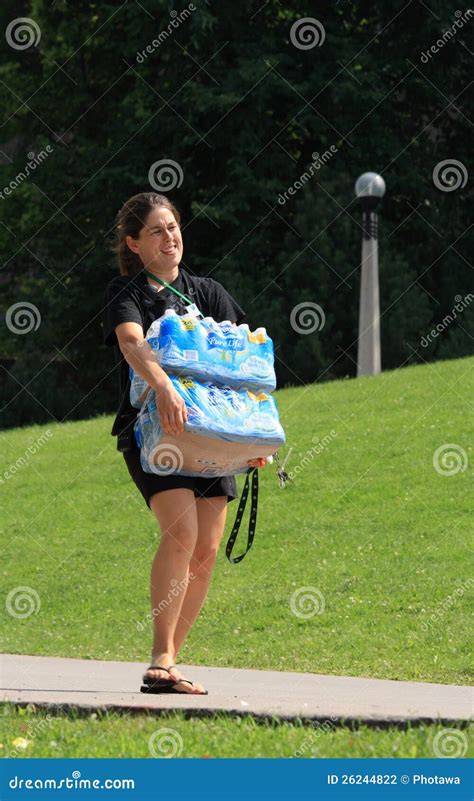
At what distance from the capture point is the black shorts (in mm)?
5172

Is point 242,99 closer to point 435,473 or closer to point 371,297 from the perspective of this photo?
point 371,297

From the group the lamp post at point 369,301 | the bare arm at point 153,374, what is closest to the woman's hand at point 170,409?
the bare arm at point 153,374

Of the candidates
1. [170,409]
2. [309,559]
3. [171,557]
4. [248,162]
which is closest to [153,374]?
[170,409]

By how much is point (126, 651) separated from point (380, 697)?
9.59 feet

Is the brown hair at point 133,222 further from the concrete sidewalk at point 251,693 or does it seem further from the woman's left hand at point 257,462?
the concrete sidewalk at point 251,693

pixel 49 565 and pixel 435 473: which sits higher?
pixel 435 473

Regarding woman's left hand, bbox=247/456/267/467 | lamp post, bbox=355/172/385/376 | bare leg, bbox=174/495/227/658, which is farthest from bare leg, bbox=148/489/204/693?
lamp post, bbox=355/172/385/376

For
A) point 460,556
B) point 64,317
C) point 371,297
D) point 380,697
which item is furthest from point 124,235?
point 64,317

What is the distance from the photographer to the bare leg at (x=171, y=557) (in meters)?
5.18

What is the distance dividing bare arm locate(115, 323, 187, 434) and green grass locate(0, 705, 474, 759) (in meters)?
1.13

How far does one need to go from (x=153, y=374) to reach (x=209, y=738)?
1378 millimetres

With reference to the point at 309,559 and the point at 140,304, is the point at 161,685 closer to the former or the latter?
the point at 140,304

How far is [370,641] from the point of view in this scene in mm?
7895

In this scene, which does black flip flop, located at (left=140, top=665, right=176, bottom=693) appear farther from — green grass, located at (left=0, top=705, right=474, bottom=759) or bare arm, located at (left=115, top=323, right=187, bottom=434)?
bare arm, located at (left=115, top=323, right=187, bottom=434)
